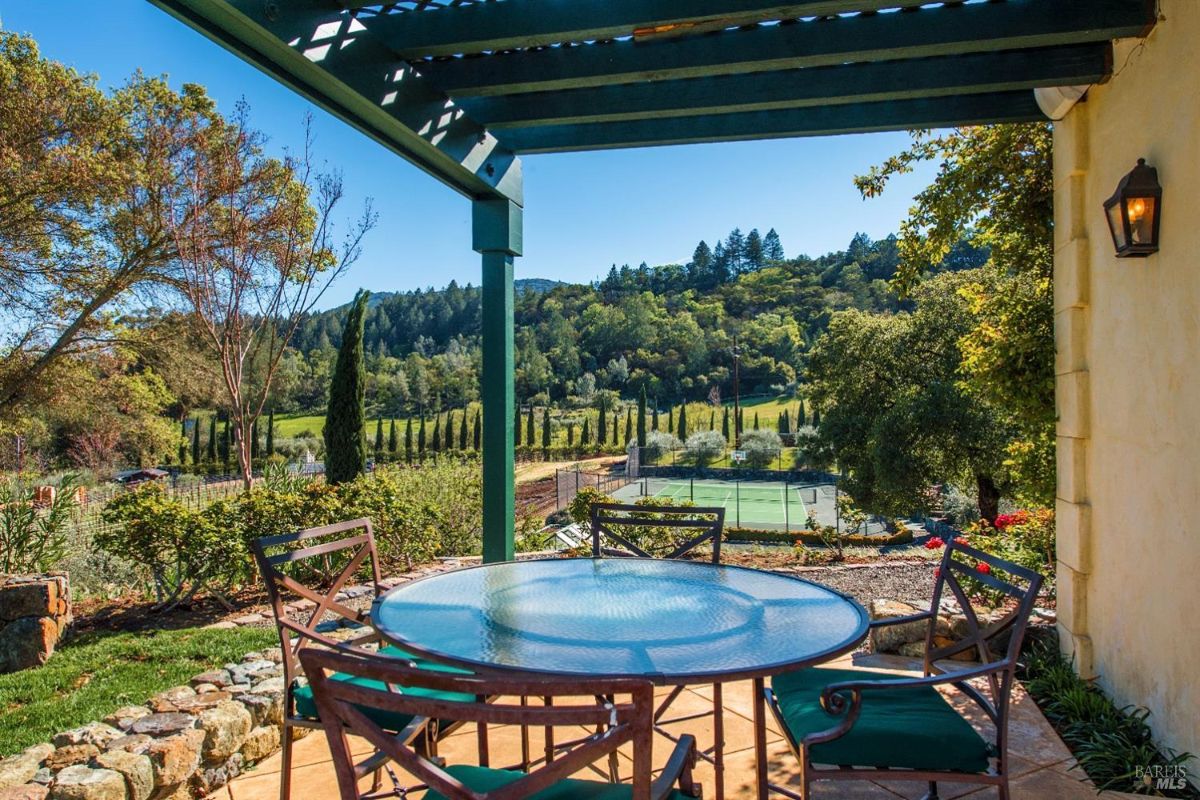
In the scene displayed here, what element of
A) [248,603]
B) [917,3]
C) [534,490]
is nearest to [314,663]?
[917,3]

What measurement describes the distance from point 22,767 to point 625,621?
154cm

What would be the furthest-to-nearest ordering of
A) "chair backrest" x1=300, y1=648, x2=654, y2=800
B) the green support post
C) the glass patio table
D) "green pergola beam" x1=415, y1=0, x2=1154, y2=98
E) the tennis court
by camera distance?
the tennis court < the green support post < "green pergola beam" x1=415, y1=0, x2=1154, y2=98 < the glass patio table < "chair backrest" x1=300, y1=648, x2=654, y2=800

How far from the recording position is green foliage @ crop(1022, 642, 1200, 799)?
199 cm

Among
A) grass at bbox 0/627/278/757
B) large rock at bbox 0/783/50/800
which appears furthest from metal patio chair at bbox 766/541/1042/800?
grass at bbox 0/627/278/757

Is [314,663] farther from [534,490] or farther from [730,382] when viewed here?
[730,382]

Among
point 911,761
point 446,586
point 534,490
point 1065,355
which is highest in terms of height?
point 1065,355

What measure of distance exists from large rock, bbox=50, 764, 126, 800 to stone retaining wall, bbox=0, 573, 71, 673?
7.81ft

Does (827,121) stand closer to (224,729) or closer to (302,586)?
(302,586)

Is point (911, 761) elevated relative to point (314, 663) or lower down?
lower down

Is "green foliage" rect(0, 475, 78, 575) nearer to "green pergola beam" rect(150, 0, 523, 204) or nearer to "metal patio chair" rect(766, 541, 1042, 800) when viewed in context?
"green pergola beam" rect(150, 0, 523, 204)

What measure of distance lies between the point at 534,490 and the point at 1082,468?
18.0 metres

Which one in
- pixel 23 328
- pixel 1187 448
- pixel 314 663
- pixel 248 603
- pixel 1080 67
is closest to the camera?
pixel 314 663

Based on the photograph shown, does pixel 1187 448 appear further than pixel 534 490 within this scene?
No

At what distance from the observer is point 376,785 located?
1.72 metres
